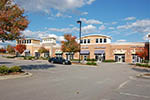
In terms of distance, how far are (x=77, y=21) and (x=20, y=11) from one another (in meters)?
Answer: 19.6

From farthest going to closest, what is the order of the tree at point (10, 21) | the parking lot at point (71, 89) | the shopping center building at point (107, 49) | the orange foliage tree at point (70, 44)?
1. the shopping center building at point (107, 49)
2. the orange foliage tree at point (70, 44)
3. the tree at point (10, 21)
4. the parking lot at point (71, 89)

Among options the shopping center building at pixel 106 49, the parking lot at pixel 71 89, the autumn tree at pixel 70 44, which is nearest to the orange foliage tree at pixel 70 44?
the autumn tree at pixel 70 44

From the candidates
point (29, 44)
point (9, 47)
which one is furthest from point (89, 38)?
point (9, 47)

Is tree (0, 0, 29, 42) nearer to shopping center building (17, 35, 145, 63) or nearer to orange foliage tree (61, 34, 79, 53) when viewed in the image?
orange foliage tree (61, 34, 79, 53)

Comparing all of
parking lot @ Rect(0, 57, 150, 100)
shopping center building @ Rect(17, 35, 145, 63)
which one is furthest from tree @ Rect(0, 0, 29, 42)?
shopping center building @ Rect(17, 35, 145, 63)

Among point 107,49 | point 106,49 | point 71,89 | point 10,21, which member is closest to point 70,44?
point 106,49

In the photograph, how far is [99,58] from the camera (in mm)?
44688

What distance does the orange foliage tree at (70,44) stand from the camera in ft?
108

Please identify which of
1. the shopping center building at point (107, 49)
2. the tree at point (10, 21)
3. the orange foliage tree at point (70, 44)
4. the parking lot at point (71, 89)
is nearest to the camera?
the parking lot at point (71, 89)

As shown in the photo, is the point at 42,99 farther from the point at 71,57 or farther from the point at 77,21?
the point at 71,57

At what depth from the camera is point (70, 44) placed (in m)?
33.4

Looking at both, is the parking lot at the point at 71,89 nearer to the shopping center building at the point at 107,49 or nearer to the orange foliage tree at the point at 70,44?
the orange foliage tree at the point at 70,44

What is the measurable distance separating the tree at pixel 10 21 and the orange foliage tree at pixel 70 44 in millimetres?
20082

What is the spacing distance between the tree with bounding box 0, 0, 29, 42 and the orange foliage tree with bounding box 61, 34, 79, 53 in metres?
20.1
